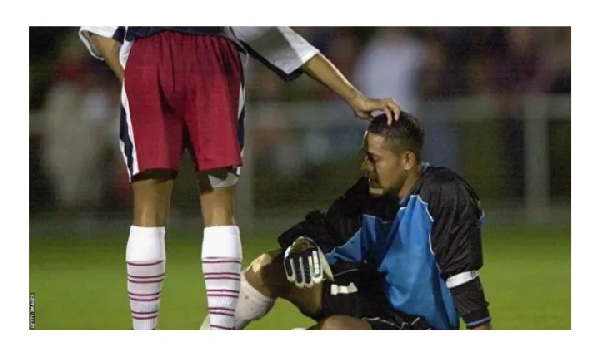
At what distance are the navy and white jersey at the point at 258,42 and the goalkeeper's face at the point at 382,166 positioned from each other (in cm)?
40

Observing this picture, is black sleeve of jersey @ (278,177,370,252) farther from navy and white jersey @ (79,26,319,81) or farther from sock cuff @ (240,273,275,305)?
navy and white jersey @ (79,26,319,81)

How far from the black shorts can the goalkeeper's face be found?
31 centimetres

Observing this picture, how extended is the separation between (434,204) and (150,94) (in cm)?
114

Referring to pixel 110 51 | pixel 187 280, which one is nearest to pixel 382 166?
pixel 187 280

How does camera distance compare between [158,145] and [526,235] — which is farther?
[526,235]

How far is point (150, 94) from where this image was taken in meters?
5.09

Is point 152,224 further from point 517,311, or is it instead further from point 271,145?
point 517,311

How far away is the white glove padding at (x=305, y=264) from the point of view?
203 inches

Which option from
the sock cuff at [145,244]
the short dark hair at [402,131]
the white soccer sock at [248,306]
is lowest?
the white soccer sock at [248,306]

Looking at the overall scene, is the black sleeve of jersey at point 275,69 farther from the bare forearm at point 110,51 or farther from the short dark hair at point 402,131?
the bare forearm at point 110,51

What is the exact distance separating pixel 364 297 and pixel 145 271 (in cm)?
83

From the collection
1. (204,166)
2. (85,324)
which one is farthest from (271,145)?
(85,324)

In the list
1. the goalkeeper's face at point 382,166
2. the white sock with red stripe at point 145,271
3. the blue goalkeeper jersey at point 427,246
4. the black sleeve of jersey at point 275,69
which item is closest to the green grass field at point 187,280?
the white sock with red stripe at point 145,271

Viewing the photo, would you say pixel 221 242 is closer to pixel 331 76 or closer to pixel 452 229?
pixel 331 76
